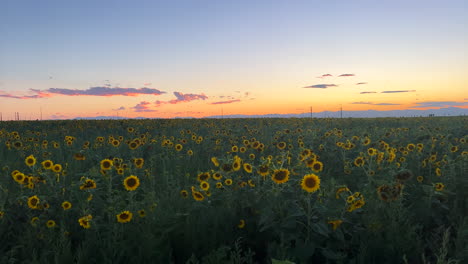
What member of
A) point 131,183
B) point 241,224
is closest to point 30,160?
point 131,183

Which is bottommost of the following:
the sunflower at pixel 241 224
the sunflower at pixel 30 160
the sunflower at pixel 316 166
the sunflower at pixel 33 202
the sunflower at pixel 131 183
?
the sunflower at pixel 241 224

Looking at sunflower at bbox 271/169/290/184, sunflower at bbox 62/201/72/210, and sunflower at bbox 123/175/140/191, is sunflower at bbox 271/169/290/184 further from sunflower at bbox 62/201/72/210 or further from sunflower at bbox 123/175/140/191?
sunflower at bbox 62/201/72/210

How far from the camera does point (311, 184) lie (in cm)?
358

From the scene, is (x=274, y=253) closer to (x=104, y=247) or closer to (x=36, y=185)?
(x=104, y=247)

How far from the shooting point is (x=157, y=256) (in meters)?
3.19

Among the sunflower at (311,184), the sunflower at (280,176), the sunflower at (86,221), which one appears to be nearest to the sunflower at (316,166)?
the sunflower at (280,176)

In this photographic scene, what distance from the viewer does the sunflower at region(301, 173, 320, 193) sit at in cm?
353

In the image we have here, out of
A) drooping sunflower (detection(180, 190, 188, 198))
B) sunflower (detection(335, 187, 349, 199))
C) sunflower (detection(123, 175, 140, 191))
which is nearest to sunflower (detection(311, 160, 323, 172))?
sunflower (detection(335, 187, 349, 199))

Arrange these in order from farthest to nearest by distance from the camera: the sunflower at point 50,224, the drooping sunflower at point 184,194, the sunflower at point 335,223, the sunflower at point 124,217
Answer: the drooping sunflower at point 184,194 < the sunflower at point 50,224 < the sunflower at point 124,217 < the sunflower at point 335,223

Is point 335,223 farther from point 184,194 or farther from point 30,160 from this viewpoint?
point 30,160

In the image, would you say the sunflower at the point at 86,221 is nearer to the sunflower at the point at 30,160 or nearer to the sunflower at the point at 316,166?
the sunflower at the point at 30,160

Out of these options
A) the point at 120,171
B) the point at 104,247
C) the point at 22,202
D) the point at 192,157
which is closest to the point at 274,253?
the point at 104,247

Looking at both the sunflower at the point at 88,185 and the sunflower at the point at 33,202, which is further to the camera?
the sunflower at the point at 88,185

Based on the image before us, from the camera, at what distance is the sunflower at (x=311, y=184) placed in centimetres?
353
